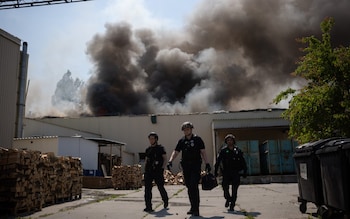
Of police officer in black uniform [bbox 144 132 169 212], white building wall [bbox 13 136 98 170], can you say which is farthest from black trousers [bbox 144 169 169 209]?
white building wall [bbox 13 136 98 170]

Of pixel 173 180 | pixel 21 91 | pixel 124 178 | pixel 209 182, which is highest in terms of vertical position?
pixel 21 91

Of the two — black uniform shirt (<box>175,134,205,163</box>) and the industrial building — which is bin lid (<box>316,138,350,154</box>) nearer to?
black uniform shirt (<box>175,134,205,163</box>)

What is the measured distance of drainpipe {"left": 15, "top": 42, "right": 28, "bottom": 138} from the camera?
1667 cm

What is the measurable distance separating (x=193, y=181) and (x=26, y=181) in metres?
3.33

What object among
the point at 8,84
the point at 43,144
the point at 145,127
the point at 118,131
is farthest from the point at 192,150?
the point at 118,131

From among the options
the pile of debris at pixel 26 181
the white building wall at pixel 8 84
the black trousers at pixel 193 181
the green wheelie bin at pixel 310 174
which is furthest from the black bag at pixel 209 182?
the white building wall at pixel 8 84

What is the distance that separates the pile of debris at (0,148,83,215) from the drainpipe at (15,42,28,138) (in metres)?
9.04

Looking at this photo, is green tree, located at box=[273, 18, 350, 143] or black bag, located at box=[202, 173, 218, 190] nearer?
black bag, located at box=[202, 173, 218, 190]

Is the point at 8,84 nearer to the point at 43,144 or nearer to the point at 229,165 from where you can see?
the point at 43,144

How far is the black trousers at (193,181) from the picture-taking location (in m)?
5.86

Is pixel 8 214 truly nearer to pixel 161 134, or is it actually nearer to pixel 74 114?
pixel 161 134

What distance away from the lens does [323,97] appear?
7863mm

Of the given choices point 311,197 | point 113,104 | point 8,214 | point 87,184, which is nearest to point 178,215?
point 311,197

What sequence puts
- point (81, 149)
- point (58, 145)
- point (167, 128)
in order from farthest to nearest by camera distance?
point (167, 128) → point (81, 149) → point (58, 145)
